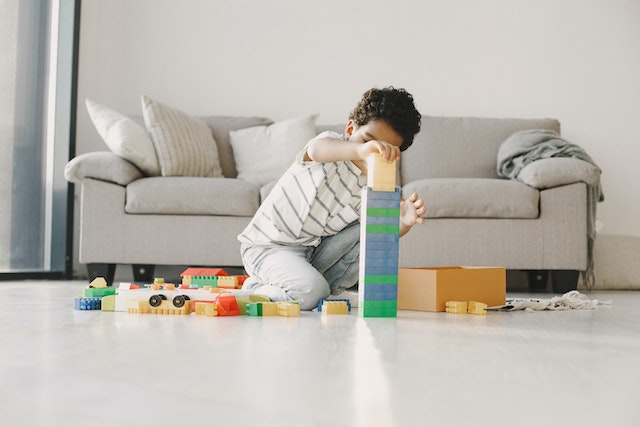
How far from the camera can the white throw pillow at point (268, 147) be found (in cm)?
393

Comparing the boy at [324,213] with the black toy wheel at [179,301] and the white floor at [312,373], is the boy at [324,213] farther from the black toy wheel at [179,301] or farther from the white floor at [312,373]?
the white floor at [312,373]

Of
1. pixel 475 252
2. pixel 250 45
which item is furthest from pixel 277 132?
pixel 475 252

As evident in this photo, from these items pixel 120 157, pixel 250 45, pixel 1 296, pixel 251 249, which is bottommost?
pixel 1 296

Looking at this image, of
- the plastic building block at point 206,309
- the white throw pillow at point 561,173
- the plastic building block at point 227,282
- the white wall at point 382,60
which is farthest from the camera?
the white wall at point 382,60

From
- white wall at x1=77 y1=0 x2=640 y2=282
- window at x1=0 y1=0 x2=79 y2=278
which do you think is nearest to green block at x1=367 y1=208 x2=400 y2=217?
window at x1=0 y1=0 x2=79 y2=278

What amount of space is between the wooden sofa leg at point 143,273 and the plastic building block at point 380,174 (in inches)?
87.3

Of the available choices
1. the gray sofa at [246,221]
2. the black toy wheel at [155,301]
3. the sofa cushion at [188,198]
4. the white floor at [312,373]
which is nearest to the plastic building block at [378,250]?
the white floor at [312,373]

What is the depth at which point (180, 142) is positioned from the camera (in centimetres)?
369

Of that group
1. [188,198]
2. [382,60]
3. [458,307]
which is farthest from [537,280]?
[458,307]

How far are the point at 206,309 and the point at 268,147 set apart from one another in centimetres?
226

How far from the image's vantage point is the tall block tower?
6.00 ft

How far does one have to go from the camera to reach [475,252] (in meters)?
3.37

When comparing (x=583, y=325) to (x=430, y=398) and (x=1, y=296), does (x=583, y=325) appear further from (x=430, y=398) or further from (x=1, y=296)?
(x=1, y=296)

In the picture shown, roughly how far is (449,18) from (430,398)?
13.1 feet
